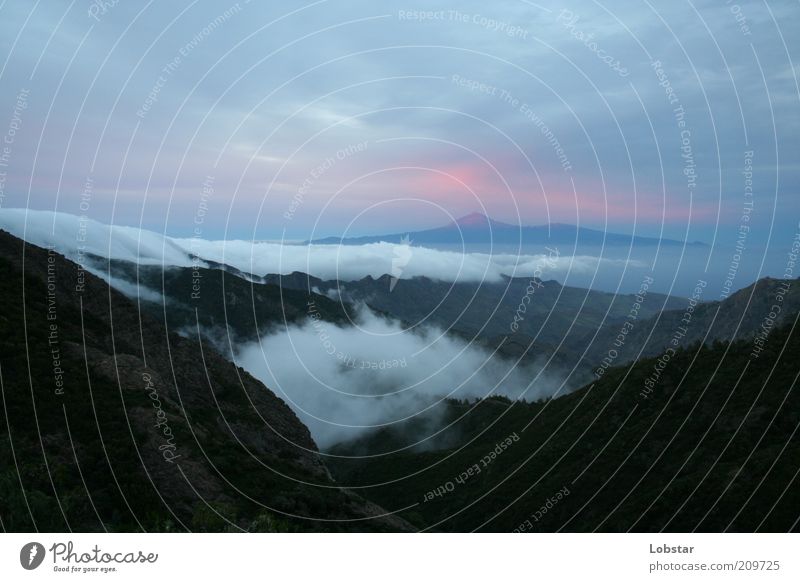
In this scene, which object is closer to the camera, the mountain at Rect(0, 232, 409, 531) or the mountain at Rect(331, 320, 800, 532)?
the mountain at Rect(0, 232, 409, 531)

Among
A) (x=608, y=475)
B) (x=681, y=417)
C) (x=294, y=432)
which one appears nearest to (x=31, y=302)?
(x=294, y=432)

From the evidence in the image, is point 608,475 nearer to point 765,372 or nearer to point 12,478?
point 765,372

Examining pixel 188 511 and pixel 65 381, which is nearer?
pixel 188 511

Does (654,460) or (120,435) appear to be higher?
(120,435)

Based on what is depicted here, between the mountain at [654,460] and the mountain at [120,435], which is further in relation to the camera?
the mountain at [654,460]

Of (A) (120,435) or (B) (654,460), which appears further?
(B) (654,460)
